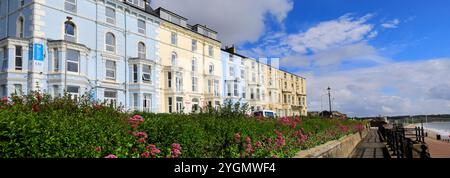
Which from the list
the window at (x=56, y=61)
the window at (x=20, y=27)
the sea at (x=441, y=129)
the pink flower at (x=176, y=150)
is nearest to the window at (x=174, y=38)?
the window at (x=56, y=61)

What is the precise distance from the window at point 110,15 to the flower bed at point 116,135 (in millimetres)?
19680

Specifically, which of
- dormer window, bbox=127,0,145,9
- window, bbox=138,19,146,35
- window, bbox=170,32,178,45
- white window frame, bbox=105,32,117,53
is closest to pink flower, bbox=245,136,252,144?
white window frame, bbox=105,32,117,53

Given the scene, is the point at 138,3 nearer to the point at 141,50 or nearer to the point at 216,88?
the point at 141,50

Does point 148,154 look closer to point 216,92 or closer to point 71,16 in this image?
point 71,16

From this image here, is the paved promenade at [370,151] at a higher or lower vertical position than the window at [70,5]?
lower

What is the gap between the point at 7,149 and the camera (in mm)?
3764

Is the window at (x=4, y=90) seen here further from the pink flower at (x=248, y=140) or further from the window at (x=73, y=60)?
the pink flower at (x=248, y=140)

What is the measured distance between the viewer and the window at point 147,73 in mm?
29173

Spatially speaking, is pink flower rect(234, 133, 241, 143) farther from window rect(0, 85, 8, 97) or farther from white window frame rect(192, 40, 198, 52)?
white window frame rect(192, 40, 198, 52)

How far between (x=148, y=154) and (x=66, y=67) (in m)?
19.9

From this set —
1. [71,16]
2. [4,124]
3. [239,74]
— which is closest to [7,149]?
[4,124]

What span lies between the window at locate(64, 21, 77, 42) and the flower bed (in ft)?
54.9

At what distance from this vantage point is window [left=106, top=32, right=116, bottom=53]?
26812 millimetres

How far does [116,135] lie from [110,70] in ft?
76.1
